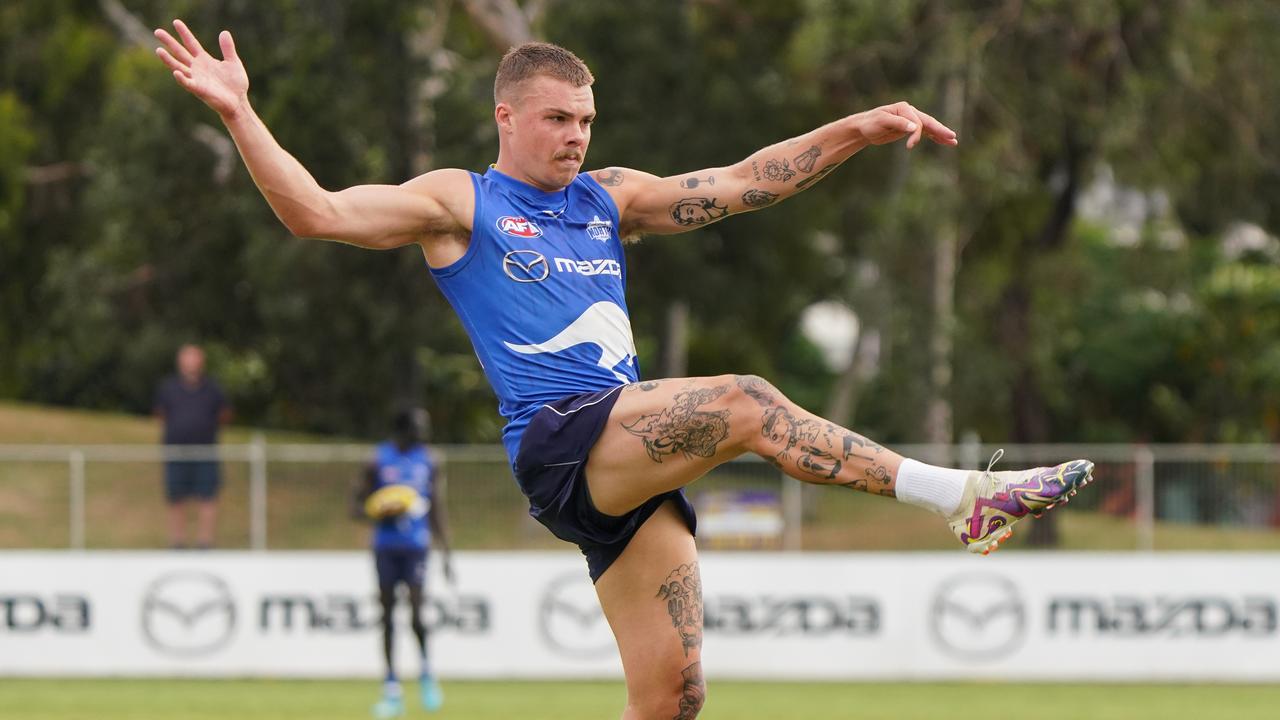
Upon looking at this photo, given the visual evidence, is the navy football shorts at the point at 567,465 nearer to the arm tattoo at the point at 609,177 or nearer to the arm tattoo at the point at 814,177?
the arm tattoo at the point at 609,177

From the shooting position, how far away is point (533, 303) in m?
6.41

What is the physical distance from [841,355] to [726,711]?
139 ft

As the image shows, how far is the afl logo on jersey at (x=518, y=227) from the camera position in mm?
6453

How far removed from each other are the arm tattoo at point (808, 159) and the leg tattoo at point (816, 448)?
3.76 feet

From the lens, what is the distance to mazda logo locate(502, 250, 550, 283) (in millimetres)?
6422

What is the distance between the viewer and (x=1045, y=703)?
14867mm

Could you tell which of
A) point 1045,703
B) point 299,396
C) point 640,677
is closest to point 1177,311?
point 299,396

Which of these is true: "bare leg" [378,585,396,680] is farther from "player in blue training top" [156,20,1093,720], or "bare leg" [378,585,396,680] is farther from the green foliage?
the green foliage

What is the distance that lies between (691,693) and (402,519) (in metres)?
7.94

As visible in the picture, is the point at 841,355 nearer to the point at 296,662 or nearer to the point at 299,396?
the point at 299,396

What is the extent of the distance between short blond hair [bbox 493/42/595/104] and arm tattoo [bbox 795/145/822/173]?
81 cm

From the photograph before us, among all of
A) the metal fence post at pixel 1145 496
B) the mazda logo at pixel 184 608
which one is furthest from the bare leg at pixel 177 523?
the metal fence post at pixel 1145 496

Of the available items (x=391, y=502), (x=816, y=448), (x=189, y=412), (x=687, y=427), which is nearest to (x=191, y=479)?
(x=189, y=412)

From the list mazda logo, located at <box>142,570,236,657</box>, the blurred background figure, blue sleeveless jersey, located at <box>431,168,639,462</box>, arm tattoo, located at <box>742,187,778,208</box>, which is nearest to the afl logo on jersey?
blue sleeveless jersey, located at <box>431,168,639,462</box>
